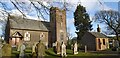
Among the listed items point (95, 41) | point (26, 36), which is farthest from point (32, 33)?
point (95, 41)

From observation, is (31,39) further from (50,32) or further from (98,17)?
(98,17)

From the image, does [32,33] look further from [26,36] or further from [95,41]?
[95,41]

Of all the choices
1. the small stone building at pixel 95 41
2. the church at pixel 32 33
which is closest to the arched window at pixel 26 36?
the church at pixel 32 33

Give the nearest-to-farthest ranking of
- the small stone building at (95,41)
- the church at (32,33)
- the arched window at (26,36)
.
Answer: the church at (32,33) < the arched window at (26,36) < the small stone building at (95,41)

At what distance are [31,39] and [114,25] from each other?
20.9m

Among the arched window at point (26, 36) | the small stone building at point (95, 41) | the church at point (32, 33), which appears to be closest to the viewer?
the church at point (32, 33)

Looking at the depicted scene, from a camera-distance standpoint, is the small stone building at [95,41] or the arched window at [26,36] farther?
the small stone building at [95,41]

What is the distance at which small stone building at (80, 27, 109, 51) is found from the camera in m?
46.1

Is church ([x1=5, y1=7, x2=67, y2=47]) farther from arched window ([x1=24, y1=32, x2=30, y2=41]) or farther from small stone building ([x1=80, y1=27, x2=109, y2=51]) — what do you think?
small stone building ([x1=80, y1=27, x2=109, y2=51])

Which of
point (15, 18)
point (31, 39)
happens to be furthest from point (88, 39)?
point (15, 18)

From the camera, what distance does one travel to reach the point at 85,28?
5512cm

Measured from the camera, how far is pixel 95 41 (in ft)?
151

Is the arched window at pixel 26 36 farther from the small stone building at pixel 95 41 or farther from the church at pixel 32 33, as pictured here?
the small stone building at pixel 95 41

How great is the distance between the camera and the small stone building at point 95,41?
46125mm
